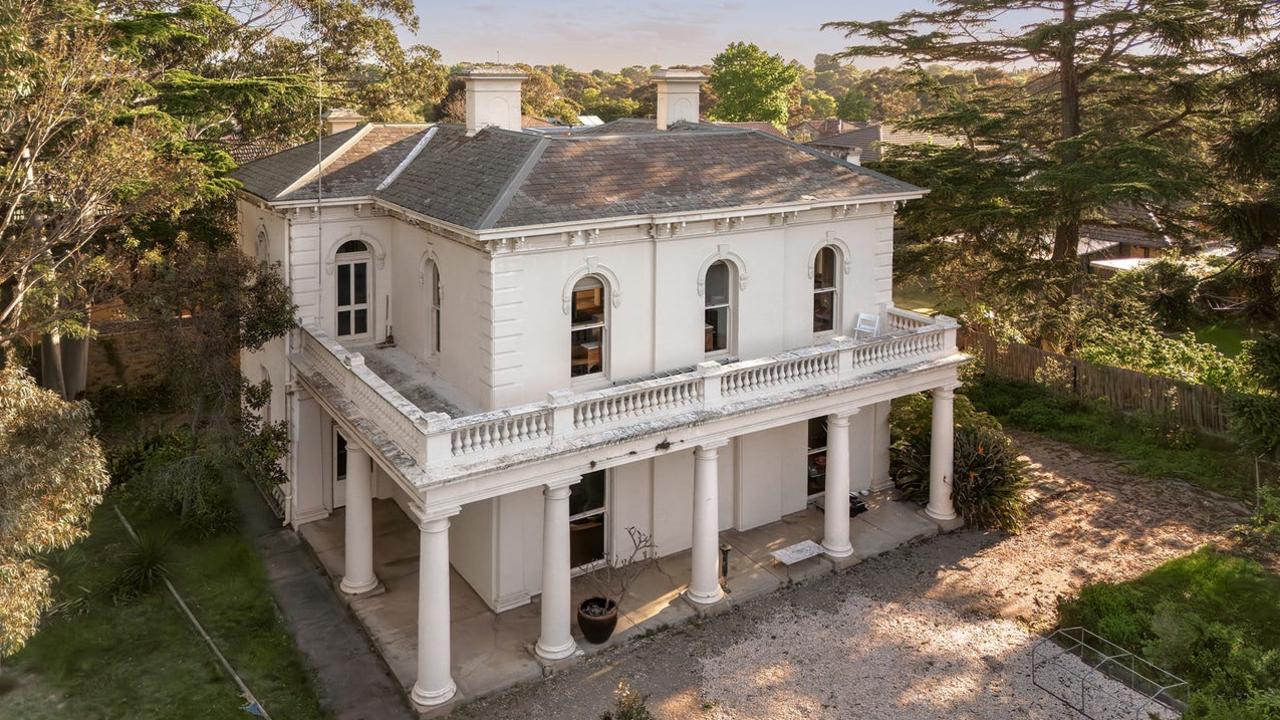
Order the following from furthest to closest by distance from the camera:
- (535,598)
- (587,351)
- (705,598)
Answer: (535,598) → (705,598) → (587,351)

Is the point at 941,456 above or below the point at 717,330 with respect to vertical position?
below

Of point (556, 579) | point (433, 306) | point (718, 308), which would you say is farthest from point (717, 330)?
point (556, 579)

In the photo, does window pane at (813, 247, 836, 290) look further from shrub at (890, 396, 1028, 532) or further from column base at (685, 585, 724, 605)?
column base at (685, 585, 724, 605)

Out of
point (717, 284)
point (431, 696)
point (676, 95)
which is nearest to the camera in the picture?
point (431, 696)

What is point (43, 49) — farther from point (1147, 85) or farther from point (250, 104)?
point (1147, 85)

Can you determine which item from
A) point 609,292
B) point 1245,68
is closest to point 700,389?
point 609,292

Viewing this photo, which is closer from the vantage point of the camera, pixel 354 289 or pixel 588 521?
pixel 588 521

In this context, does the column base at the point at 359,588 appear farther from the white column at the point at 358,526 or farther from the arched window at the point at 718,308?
the arched window at the point at 718,308

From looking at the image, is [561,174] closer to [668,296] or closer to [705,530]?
[668,296]
